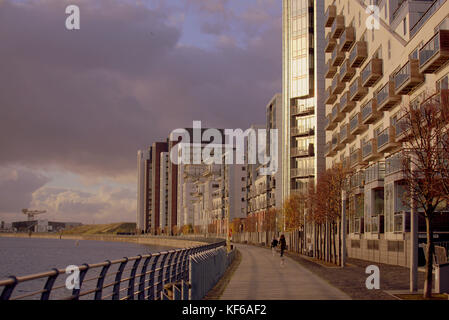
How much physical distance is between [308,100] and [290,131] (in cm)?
573

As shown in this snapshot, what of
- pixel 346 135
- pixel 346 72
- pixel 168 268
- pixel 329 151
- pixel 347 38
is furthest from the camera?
pixel 329 151

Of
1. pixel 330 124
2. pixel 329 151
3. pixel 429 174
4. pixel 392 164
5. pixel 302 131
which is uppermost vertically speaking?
pixel 302 131

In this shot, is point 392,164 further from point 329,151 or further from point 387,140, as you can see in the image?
point 329,151

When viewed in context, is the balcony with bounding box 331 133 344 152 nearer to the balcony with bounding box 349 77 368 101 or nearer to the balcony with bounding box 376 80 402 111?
the balcony with bounding box 349 77 368 101

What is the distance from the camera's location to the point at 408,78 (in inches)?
1645

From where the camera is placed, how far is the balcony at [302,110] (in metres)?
103

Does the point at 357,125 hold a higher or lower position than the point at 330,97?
lower

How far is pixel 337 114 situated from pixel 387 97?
1913cm

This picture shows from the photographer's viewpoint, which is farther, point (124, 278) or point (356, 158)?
point (356, 158)

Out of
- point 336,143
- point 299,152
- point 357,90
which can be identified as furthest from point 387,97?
point 299,152

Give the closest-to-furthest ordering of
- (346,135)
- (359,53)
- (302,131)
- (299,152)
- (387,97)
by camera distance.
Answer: (387,97)
(359,53)
(346,135)
(299,152)
(302,131)

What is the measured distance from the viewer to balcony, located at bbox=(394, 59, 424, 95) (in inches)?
1622
